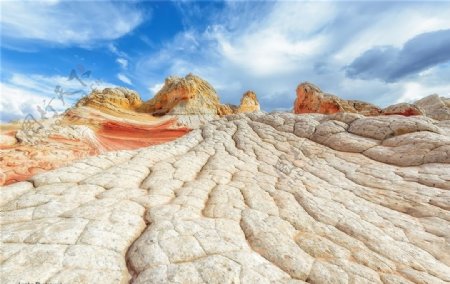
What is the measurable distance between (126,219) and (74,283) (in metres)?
1.44

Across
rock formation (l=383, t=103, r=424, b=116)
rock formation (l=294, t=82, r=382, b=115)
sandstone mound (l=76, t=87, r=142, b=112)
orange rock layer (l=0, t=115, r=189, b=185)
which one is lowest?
orange rock layer (l=0, t=115, r=189, b=185)

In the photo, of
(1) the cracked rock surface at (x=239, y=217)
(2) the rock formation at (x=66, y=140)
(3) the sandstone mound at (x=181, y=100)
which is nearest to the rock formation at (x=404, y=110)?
(1) the cracked rock surface at (x=239, y=217)

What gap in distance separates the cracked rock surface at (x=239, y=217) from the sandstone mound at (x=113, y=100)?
1471 cm

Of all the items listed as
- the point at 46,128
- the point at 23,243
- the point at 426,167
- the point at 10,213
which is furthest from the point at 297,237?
the point at 46,128

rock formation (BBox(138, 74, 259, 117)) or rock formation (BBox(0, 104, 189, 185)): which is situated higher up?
rock formation (BBox(138, 74, 259, 117))

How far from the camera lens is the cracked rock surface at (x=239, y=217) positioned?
3465 millimetres

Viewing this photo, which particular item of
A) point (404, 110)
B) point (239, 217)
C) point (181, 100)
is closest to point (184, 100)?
point (181, 100)

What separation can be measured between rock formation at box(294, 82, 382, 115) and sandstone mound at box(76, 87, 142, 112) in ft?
48.1

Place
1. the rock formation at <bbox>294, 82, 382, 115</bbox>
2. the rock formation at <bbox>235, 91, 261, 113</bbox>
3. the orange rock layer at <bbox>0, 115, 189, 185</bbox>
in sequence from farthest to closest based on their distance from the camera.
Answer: the rock formation at <bbox>235, 91, 261, 113</bbox> < the rock formation at <bbox>294, 82, 382, 115</bbox> < the orange rock layer at <bbox>0, 115, 189, 185</bbox>

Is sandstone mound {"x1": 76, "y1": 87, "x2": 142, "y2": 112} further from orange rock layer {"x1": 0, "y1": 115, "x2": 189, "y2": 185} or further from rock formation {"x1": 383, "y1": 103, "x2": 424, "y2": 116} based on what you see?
rock formation {"x1": 383, "y1": 103, "x2": 424, "y2": 116}

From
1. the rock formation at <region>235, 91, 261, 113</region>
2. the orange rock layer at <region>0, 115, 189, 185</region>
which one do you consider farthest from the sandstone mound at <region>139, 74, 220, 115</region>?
the orange rock layer at <region>0, 115, 189, 185</region>

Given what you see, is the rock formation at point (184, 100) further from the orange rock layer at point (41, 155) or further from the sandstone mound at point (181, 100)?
the orange rock layer at point (41, 155)

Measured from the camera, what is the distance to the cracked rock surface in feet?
11.4

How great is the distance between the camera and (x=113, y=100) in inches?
898
